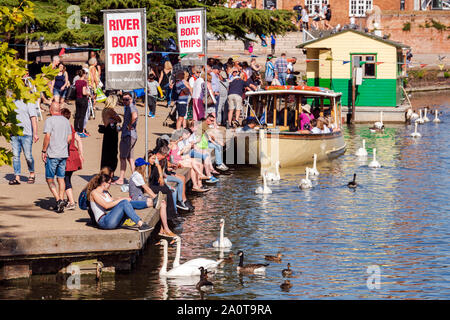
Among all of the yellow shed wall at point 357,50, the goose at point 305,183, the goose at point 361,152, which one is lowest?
the goose at point 305,183

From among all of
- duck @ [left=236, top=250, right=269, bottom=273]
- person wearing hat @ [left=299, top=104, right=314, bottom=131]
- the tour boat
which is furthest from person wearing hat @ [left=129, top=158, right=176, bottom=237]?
person wearing hat @ [left=299, top=104, right=314, bottom=131]

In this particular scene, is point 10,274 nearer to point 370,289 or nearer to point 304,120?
point 370,289

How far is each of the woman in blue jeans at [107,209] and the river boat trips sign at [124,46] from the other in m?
3.76

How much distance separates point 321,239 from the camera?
17406mm

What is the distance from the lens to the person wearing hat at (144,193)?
16.2m

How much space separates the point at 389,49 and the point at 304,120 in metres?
15.7

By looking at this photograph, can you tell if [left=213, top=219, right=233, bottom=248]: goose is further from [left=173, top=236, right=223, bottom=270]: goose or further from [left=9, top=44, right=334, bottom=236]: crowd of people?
[left=173, top=236, right=223, bottom=270]: goose

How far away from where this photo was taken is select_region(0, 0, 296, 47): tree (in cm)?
3600

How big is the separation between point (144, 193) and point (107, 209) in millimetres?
2164

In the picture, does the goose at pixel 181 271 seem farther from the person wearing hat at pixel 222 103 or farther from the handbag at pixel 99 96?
the handbag at pixel 99 96

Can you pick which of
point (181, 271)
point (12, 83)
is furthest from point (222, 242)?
point (12, 83)

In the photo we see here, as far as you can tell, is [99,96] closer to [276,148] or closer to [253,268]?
[276,148]

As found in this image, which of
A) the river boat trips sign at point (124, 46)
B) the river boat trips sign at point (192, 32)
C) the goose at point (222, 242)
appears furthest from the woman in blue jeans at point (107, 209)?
the river boat trips sign at point (192, 32)
